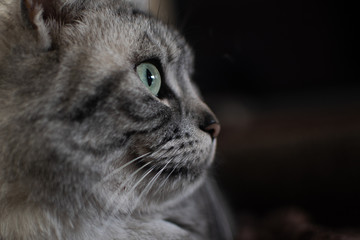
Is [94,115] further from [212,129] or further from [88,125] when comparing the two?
[212,129]

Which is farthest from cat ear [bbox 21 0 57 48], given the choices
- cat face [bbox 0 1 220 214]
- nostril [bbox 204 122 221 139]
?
nostril [bbox 204 122 221 139]

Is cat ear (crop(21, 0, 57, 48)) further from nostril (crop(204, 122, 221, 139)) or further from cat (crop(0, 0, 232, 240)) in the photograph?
nostril (crop(204, 122, 221, 139))

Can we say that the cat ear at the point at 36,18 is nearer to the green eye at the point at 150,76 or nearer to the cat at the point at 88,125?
the cat at the point at 88,125

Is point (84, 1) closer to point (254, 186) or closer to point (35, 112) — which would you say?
point (35, 112)

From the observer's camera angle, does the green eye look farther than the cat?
Yes

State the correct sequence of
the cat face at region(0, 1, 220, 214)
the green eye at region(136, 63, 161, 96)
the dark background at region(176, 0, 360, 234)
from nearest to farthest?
the cat face at region(0, 1, 220, 214), the green eye at region(136, 63, 161, 96), the dark background at region(176, 0, 360, 234)

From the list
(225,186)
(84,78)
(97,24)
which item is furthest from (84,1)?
(225,186)

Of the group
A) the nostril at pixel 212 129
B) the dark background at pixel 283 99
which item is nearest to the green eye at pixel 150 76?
the nostril at pixel 212 129
